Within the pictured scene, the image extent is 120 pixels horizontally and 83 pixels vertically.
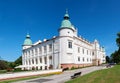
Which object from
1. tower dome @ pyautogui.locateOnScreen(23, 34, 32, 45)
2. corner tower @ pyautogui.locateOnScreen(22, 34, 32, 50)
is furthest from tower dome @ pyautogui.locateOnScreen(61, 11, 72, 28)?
tower dome @ pyautogui.locateOnScreen(23, 34, 32, 45)

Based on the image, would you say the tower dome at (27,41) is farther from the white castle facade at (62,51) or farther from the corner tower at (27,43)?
the white castle facade at (62,51)

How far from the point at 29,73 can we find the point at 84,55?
1288 inches

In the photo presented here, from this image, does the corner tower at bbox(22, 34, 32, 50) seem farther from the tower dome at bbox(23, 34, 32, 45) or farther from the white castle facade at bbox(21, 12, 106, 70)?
the white castle facade at bbox(21, 12, 106, 70)

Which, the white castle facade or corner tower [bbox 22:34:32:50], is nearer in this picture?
the white castle facade

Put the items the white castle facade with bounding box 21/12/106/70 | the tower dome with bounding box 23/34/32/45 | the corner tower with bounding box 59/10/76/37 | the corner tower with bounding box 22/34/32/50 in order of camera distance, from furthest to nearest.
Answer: the tower dome with bounding box 23/34/32/45, the corner tower with bounding box 22/34/32/50, the corner tower with bounding box 59/10/76/37, the white castle facade with bounding box 21/12/106/70

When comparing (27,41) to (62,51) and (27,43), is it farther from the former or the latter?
(62,51)

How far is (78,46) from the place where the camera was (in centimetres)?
5744

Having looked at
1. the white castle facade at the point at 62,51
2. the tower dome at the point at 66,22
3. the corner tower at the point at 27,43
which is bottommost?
the white castle facade at the point at 62,51

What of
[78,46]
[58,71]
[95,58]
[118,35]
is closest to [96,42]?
[95,58]

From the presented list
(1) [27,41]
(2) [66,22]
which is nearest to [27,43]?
(1) [27,41]

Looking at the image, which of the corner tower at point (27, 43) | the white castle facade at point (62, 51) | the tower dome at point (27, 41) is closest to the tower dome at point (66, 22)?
the white castle facade at point (62, 51)

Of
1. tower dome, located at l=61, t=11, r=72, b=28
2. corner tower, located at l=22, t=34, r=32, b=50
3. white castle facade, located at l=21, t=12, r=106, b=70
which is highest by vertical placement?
tower dome, located at l=61, t=11, r=72, b=28

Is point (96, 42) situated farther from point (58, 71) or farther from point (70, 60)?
point (58, 71)

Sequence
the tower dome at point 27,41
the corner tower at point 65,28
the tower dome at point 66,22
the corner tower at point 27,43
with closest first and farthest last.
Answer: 1. the corner tower at point 65,28
2. the tower dome at point 66,22
3. the corner tower at point 27,43
4. the tower dome at point 27,41
